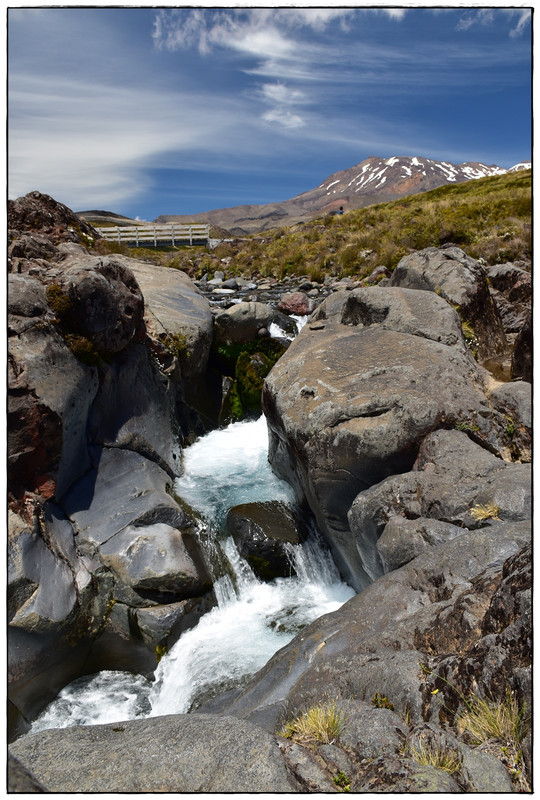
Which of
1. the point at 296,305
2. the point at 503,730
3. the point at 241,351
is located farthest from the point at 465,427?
the point at 296,305

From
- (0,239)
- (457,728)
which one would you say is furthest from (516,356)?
A: (0,239)

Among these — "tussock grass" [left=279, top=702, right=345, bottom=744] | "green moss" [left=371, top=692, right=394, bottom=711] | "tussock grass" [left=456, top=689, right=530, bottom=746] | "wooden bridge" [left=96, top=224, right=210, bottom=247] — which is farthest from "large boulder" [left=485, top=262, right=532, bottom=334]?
"wooden bridge" [left=96, top=224, right=210, bottom=247]

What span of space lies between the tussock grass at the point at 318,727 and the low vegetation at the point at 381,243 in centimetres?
1826

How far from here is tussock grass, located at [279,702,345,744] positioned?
3.61 meters

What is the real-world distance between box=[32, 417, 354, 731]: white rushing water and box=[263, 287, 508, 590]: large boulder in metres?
0.96

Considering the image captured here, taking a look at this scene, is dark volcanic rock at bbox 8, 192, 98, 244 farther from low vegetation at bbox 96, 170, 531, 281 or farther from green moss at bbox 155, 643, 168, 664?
Answer: green moss at bbox 155, 643, 168, 664

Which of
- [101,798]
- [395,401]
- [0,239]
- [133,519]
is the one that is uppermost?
[0,239]

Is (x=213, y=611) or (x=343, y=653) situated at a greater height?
(x=343, y=653)

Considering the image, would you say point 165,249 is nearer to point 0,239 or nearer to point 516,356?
point 516,356

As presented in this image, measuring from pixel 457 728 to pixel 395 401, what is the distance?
6041 mm

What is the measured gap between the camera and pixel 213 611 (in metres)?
10.0

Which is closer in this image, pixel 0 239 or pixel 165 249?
pixel 0 239

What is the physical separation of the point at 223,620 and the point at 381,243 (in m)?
25.2

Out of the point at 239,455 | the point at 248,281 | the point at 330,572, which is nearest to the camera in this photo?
the point at 330,572
